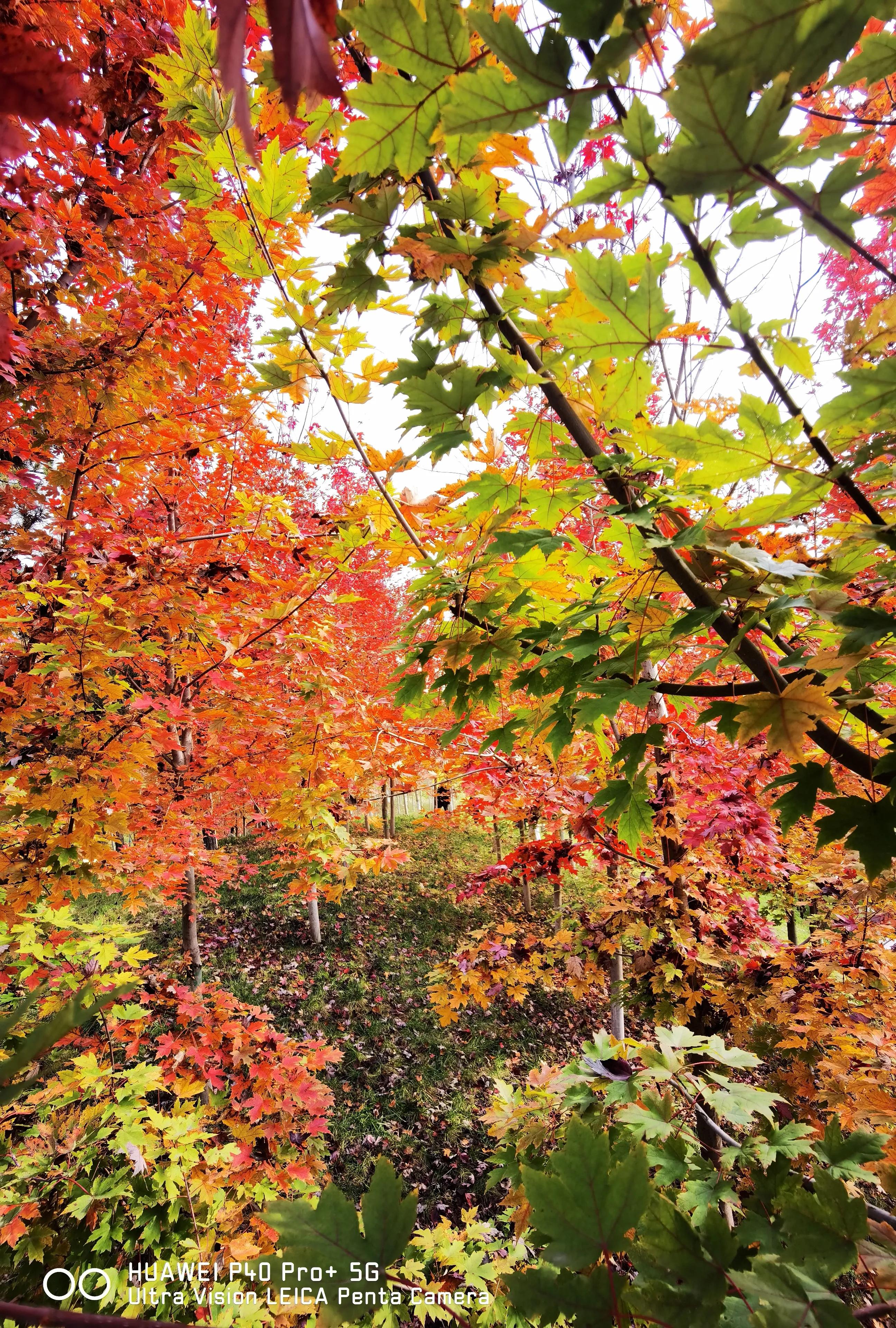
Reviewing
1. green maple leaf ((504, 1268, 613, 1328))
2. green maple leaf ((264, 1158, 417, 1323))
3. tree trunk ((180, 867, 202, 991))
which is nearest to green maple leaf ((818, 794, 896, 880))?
green maple leaf ((504, 1268, 613, 1328))

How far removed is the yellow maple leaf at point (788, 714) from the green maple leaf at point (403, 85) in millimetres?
1078

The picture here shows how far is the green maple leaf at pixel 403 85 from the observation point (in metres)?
0.72

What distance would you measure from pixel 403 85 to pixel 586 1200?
1566mm

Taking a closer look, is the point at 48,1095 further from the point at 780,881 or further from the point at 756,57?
the point at 780,881

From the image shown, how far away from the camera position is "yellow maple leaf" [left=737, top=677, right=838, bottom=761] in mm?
925

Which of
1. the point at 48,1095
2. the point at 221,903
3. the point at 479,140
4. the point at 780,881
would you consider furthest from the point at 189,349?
the point at 221,903

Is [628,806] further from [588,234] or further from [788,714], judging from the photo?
[588,234]

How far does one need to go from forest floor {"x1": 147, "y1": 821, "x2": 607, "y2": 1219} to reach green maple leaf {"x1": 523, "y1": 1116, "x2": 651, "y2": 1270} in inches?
192

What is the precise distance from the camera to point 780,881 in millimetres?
4207

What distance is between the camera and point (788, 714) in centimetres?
96

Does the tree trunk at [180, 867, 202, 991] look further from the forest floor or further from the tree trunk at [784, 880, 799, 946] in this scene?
the tree trunk at [784, 880, 799, 946]

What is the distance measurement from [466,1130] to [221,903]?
5.37 meters

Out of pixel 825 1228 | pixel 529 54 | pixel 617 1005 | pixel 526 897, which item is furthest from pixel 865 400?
pixel 526 897

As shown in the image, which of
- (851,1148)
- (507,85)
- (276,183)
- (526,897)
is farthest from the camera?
(526,897)
